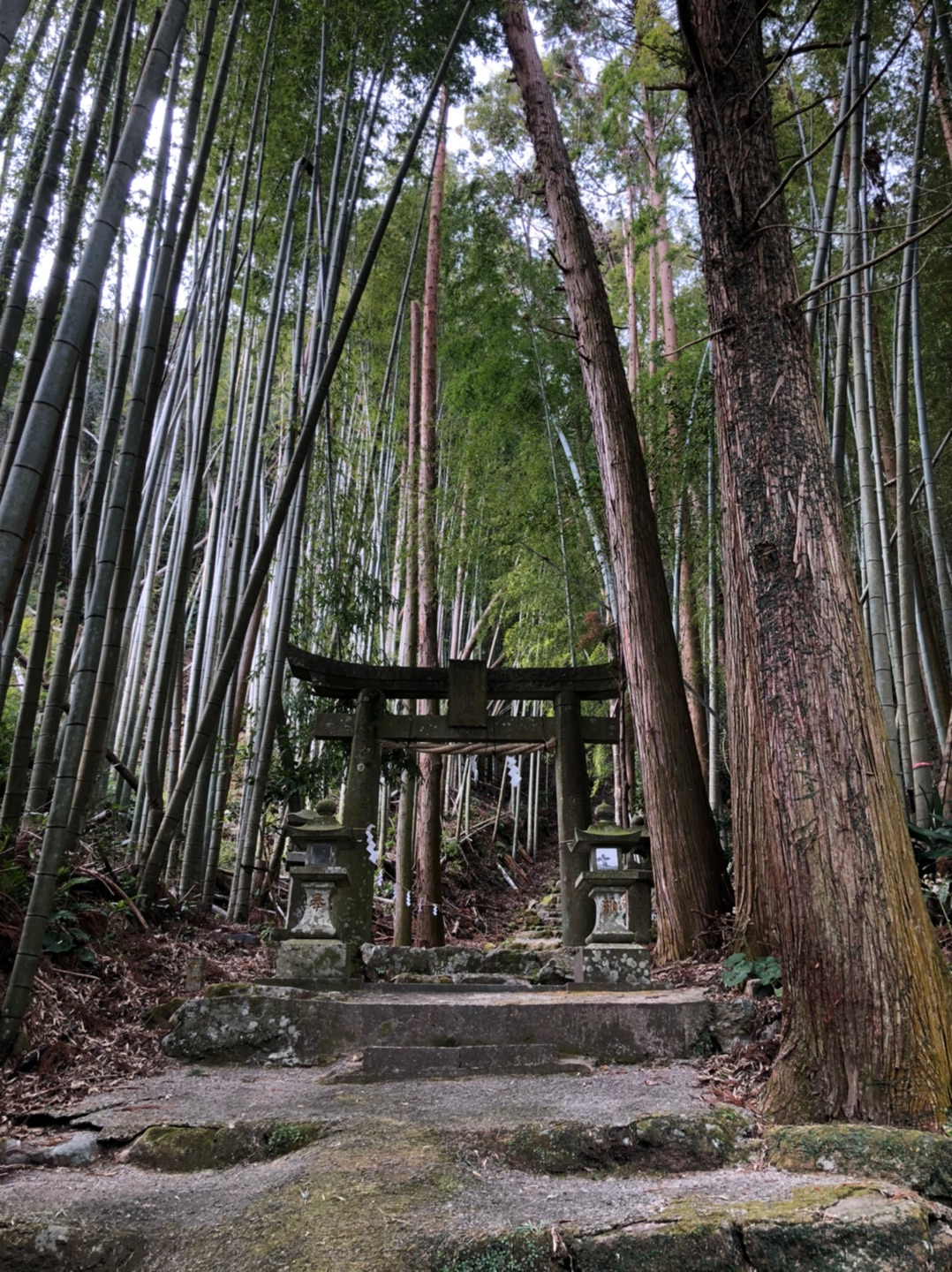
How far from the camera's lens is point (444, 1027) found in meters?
3.23

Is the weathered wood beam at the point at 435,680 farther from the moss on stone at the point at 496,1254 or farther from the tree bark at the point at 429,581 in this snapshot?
the moss on stone at the point at 496,1254

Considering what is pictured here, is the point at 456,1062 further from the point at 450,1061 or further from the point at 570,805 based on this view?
the point at 570,805

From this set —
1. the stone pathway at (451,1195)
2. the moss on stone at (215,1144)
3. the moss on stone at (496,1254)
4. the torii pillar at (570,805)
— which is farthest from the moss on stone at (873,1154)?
the torii pillar at (570,805)

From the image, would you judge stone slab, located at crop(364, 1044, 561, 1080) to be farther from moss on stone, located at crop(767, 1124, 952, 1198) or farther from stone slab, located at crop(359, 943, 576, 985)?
stone slab, located at crop(359, 943, 576, 985)

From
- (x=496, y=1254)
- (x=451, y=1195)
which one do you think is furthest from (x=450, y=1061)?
(x=496, y=1254)

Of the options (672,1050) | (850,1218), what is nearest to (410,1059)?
(672,1050)

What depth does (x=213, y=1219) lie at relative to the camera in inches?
73.4

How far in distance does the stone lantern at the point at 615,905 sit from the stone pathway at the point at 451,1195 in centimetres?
126

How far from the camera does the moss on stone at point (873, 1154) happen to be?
6.58ft

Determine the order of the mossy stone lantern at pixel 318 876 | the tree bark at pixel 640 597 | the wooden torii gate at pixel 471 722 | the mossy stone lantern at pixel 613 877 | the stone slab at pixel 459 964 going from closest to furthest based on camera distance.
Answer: the mossy stone lantern at pixel 318 876
the mossy stone lantern at pixel 613 877
the tree bark at pixel 640 597
the stone slab at pixel 459 964
the wooden torii gate at pixel 471 722

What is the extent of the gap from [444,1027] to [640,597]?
2.60 m

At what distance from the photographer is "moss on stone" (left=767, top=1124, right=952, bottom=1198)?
79.0 inches

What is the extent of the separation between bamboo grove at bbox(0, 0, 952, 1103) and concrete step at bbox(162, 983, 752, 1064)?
0.57 meters

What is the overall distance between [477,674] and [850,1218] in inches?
134
